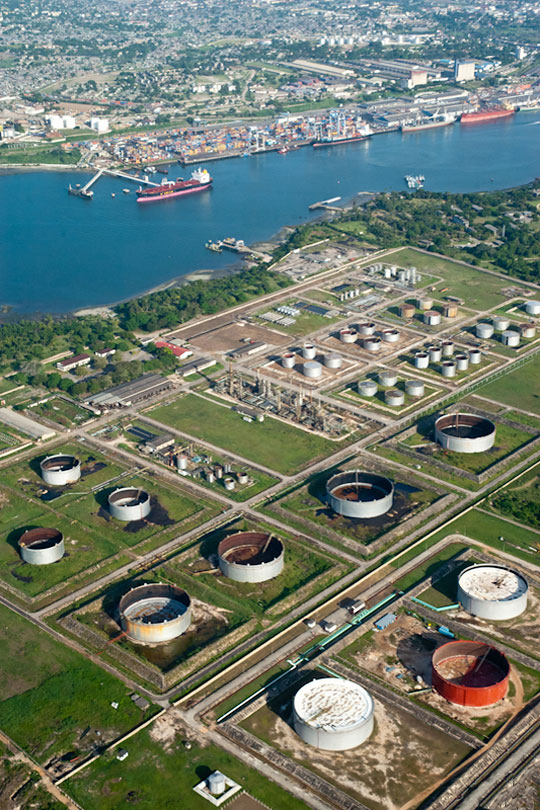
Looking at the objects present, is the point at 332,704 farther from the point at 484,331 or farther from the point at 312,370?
the point at 484,331

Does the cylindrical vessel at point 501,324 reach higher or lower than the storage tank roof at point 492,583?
higher

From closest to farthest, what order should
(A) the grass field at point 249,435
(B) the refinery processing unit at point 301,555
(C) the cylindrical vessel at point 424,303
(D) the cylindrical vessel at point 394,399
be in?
(B) the refinery processing unit at point 301,555
(A) the grass field at point 249,435
(D) the cylindrical vessel at point 394,399
(C) the cylindrical vessel at point 424,303

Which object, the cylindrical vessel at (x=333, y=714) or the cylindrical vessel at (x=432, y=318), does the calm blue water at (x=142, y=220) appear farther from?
the cylindrical vessel at (x=333, y=714)

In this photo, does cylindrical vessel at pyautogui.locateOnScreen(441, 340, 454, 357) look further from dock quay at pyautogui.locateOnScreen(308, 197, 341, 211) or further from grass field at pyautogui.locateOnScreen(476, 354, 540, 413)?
dock quay at pyautogui.locateOnScreen(308, 197, 341, 211)

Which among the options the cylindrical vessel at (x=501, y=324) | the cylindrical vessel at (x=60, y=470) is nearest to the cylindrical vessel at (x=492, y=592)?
the cylindrical vessel at (x=60, y=470)

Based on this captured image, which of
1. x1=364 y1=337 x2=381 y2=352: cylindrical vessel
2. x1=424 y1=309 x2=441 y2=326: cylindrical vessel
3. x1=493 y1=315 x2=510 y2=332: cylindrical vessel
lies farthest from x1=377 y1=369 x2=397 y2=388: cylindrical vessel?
x1=493 y1=315 x2=510 y2=332: cylindrical vessel

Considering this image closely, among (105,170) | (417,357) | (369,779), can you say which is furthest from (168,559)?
(105,170)

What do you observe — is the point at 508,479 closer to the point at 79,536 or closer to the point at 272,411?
the point at 272,411
